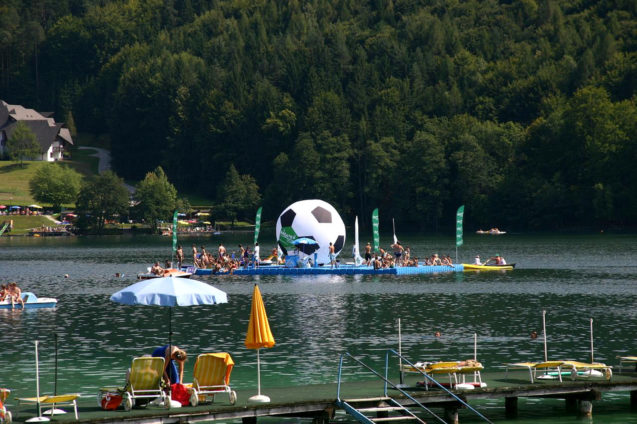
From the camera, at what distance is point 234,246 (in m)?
119

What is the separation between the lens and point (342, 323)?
48938 millimetres

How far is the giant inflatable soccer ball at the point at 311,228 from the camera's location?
76.1 metres

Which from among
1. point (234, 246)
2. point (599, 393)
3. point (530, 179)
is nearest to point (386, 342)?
point (599, 393)

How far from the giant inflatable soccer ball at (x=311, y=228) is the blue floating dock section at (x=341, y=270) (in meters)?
1.46

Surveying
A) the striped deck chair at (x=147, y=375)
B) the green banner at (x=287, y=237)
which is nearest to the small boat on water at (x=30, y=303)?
the green banner at (x=287, y=237)

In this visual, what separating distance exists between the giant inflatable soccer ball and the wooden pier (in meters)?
45.1

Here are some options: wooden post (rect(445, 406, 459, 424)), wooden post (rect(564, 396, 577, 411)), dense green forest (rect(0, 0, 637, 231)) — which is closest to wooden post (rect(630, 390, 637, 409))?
wooden post (rect(564, 396, 577, 411))

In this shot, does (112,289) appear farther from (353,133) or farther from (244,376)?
(353,133)

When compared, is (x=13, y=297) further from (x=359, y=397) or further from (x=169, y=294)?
(x=359, y=397)

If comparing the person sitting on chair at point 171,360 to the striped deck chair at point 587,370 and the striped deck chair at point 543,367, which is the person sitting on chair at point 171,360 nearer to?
the striped deck chair at point 543,367

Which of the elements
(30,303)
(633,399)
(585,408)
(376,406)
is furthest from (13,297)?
(633,399)

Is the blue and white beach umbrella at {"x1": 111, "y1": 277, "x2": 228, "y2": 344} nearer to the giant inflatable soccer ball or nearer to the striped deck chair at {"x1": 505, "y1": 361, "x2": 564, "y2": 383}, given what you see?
the striped deck chair at {"x1": 505, "y1": 361, "x2": 564, "y2": 383}

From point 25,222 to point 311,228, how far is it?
347 feet

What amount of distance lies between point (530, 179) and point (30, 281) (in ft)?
290
